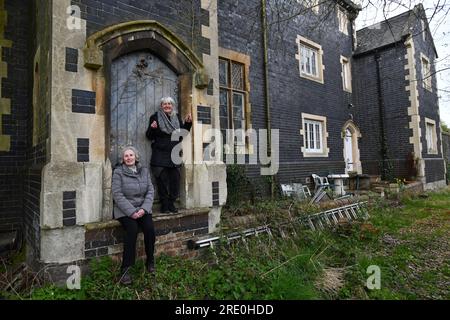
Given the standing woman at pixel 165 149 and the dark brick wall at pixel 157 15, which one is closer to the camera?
the dark brick wall at pixel 157 15

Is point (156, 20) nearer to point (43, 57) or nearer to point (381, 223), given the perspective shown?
point (43, 57)

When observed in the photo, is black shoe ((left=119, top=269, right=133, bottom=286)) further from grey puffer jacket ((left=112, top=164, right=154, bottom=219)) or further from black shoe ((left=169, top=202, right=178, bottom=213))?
black shoe ((left=169, top=202, right=178, bottom=213))

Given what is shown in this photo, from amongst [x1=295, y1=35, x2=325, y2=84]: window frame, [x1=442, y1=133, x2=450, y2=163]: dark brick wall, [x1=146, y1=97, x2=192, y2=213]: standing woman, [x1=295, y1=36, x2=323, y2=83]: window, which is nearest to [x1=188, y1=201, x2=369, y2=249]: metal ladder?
[x1=146, y1=97, x2=192, y2=213]: standing woman

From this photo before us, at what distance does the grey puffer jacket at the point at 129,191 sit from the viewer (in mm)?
3729

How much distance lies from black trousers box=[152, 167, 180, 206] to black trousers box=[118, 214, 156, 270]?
695 mm

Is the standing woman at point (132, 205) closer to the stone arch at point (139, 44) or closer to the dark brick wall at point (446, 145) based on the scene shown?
the stone arch at point (139, 44)

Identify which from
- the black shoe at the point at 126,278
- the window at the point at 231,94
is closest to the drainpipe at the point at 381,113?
the window at the point at 231,94

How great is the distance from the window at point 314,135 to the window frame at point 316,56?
1.53m

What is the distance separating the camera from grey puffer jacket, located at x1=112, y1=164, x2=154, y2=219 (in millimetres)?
3729

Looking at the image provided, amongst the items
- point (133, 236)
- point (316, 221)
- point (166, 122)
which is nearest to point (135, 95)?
point (166, 122)

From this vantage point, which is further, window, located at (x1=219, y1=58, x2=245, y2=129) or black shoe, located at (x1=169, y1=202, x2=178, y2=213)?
window, located at (x1=219, y1=58, x2=245, y2=129)

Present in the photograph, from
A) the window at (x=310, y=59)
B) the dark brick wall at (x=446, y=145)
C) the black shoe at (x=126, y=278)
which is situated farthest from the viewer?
the dark brick wall at (x=446, y=145)

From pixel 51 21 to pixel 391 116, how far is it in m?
13.9

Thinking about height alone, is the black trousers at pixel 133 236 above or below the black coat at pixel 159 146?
below
